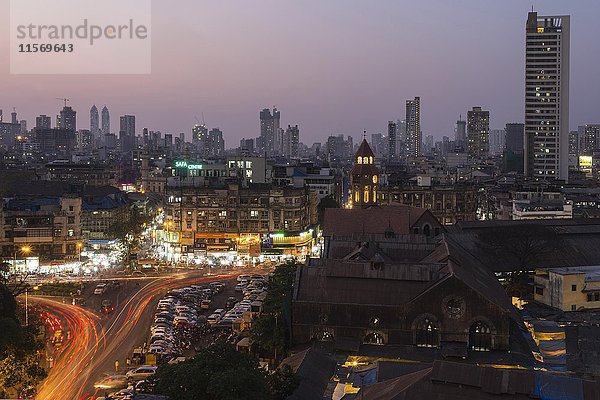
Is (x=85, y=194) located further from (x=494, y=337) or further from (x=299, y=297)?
(x=494, y=337)

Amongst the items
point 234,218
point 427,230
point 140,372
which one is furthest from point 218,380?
point 234,218

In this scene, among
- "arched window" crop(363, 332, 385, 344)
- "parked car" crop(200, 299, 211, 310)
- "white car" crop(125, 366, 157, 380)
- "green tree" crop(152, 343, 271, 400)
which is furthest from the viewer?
"parked car" crop(200, 299, 211, 310)

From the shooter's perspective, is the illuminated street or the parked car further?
the parked car

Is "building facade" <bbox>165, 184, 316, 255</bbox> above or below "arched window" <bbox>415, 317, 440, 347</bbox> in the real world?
above

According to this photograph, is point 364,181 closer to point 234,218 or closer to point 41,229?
point 234,218

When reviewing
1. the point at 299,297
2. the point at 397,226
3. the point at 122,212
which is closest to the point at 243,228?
the point at 122,212

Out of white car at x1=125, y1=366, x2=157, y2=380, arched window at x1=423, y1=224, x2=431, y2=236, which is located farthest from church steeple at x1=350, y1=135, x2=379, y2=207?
white car at x1=125, y1=366, x2=157, y2=380

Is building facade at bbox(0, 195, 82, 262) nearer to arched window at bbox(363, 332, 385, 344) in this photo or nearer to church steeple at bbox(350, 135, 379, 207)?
church steeple at bbox(350, 135, 379, 207)
